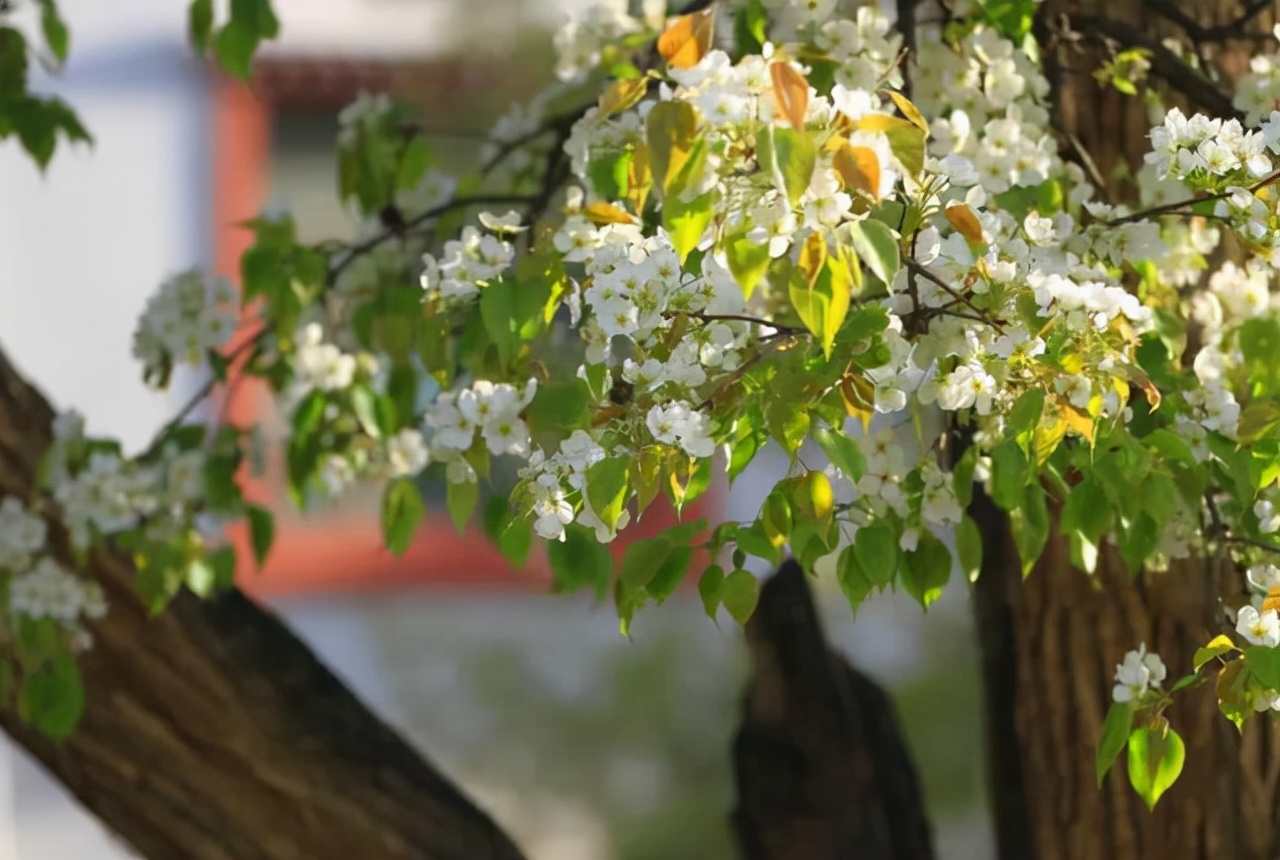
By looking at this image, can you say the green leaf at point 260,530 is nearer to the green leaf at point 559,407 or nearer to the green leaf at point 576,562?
the green leaf at point 576,562

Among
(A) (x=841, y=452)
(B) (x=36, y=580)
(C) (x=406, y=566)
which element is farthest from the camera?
(C) (x=406, y=566)

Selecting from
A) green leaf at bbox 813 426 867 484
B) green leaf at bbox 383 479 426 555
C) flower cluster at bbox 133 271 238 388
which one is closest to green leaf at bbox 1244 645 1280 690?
green leaf at bbox 813 426 867 484

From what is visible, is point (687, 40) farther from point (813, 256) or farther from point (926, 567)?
point (926, 567)

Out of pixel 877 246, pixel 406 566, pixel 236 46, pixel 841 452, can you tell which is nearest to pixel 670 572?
pixel 841 452

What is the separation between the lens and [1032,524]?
812mm

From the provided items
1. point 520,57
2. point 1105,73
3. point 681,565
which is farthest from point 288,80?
point 681,565

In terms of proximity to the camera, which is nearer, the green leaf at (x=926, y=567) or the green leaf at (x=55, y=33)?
the green leaf at (x=926, y=567)

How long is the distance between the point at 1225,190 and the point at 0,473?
0.95 metres

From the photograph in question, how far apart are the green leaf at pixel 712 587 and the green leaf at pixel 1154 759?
23cm

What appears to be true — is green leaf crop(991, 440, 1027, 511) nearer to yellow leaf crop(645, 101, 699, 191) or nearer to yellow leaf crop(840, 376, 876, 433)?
yellow leaf crop(840, 376, 876, 433)

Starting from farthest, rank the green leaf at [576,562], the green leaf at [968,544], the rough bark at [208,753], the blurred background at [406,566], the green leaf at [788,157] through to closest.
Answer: the blurred background at [406,566], the rough bark at [208,753], the green leaf at [576,562], the green leaf at [968,544], the green leaf at [788,157]

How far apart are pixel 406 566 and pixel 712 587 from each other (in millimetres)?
1448

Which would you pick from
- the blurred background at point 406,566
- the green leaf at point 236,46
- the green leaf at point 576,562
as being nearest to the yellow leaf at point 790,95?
the green leaf at point 576,562

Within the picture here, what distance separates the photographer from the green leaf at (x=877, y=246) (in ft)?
1.77
